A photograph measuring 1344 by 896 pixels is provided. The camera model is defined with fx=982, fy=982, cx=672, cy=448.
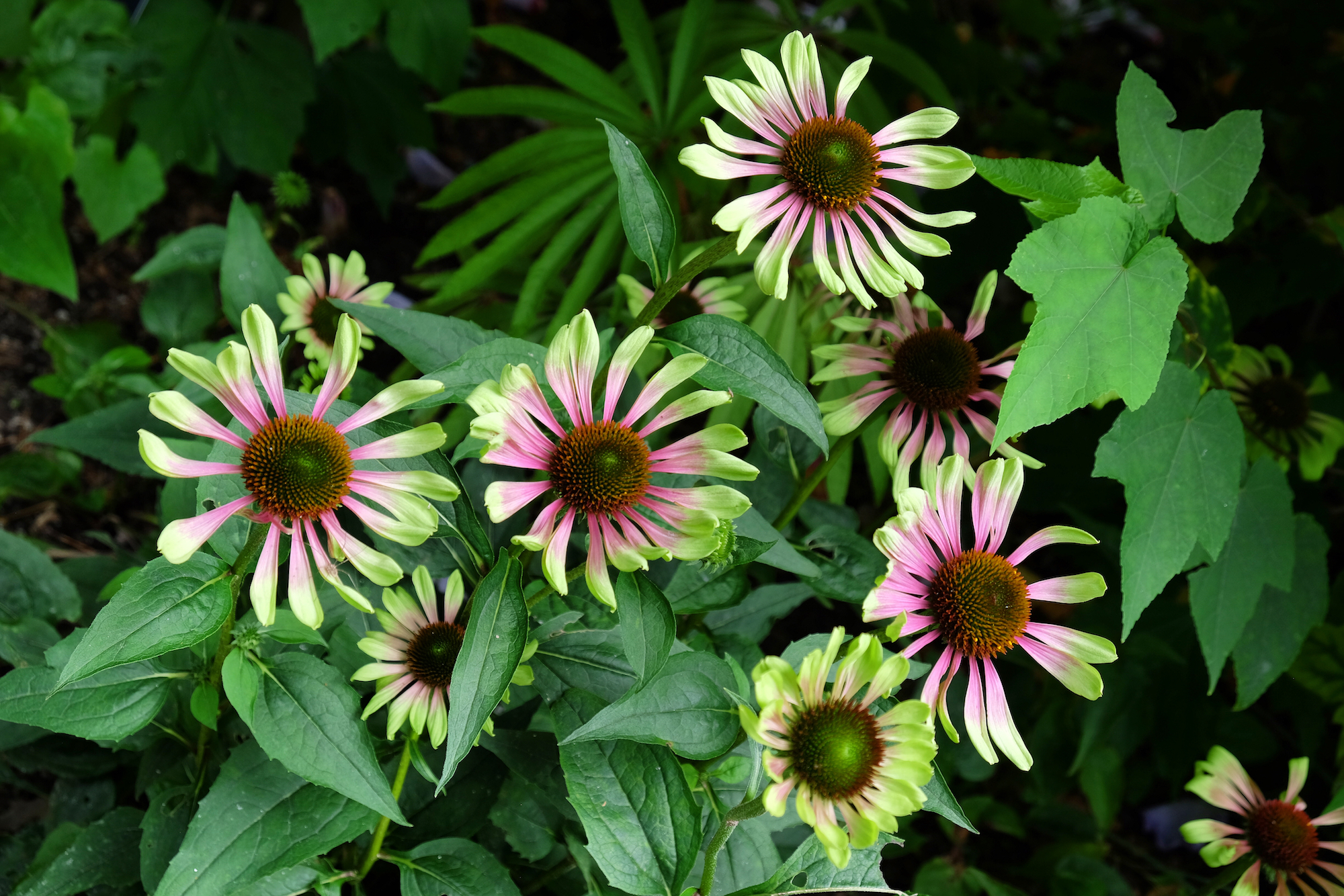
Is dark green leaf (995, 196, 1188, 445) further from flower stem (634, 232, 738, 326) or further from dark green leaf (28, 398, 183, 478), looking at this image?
dark green leaf (28, 398, 183, 478)

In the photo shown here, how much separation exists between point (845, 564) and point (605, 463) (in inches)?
20.6

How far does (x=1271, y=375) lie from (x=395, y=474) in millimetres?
1586

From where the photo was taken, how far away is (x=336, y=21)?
6.19 feet

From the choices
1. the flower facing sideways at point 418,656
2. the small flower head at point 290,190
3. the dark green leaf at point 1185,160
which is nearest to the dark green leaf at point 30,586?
the flower facing sideways at point 418,656

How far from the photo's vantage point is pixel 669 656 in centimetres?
95

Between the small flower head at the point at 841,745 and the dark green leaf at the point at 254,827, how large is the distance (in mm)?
481

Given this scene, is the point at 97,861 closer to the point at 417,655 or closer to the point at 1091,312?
the point at 417,655

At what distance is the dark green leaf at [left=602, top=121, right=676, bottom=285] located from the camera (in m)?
0.97

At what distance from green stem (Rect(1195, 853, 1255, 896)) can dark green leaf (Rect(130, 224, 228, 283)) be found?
1.73 m

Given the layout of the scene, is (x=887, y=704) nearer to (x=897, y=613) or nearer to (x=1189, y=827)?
(x=897, y=613)

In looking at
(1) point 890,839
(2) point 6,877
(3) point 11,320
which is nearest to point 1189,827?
(1) point 890,839

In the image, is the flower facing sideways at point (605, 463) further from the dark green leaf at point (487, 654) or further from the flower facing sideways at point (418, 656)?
the flower facing sideways at point (418, 656)

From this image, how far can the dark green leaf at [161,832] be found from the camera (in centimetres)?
111

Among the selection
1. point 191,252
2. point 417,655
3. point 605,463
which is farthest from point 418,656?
point 191,252
